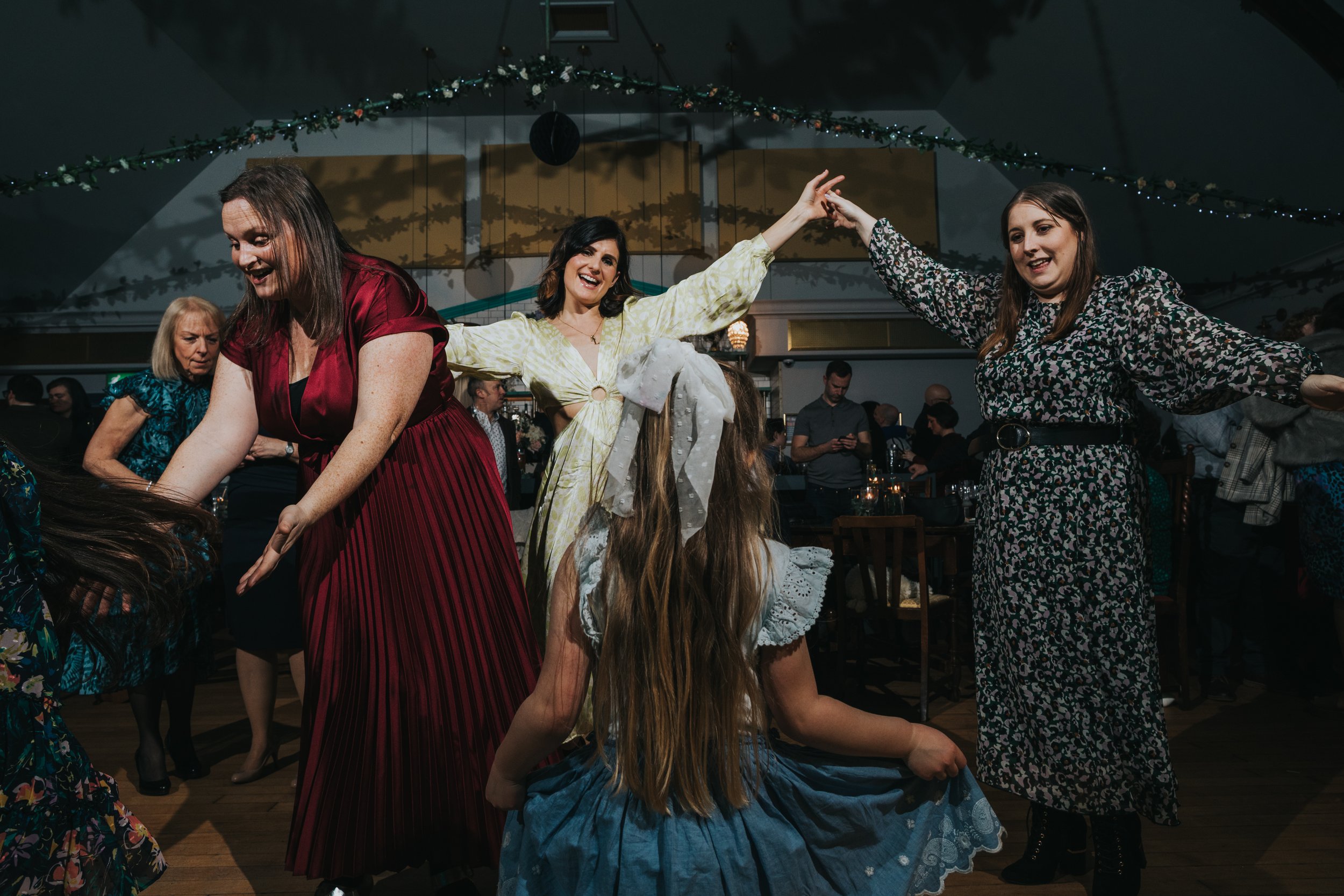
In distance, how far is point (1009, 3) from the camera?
6.75 meters

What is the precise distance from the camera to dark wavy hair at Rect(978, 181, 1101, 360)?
77.4 inches

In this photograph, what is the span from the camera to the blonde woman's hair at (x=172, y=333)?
2840 mm

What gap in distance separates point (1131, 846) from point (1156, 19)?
541cm

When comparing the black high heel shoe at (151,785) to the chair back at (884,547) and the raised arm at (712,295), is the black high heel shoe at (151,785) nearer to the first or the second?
the raised arm at (712,295)

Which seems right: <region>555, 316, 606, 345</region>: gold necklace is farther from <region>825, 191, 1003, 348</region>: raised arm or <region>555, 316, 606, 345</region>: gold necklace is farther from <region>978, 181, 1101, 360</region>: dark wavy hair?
<region>978, 181, 1101, 360</region>: dark wavy hair

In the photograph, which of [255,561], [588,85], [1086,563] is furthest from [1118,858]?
[588,85]

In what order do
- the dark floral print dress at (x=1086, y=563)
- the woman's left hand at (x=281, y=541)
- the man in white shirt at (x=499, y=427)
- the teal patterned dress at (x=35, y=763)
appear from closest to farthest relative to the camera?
1. the teal patterned dress at (x=35, y=763)
2. the woman's left hand at (x=281, y=541)
3. the dark floral print dress at (x=1086, y=563)
4. the man in white shirt at (x=499, y=427)

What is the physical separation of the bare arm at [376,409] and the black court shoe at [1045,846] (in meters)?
1.59

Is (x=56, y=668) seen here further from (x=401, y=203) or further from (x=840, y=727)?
(x=401, y=203)

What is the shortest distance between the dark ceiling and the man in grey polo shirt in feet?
9.08

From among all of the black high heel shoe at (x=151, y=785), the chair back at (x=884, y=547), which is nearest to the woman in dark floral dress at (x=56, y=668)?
the black high heel shoe at (x=151, y=785)

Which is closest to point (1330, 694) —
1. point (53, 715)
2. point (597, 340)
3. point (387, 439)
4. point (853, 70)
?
point (597, 340)

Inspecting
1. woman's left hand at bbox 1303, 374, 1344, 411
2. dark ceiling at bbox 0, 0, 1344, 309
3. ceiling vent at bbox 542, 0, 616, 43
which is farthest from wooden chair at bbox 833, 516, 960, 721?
ceiling vent at bbox 542, 0, 616, 43

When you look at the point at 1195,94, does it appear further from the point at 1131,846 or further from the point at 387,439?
the point at 387,439
